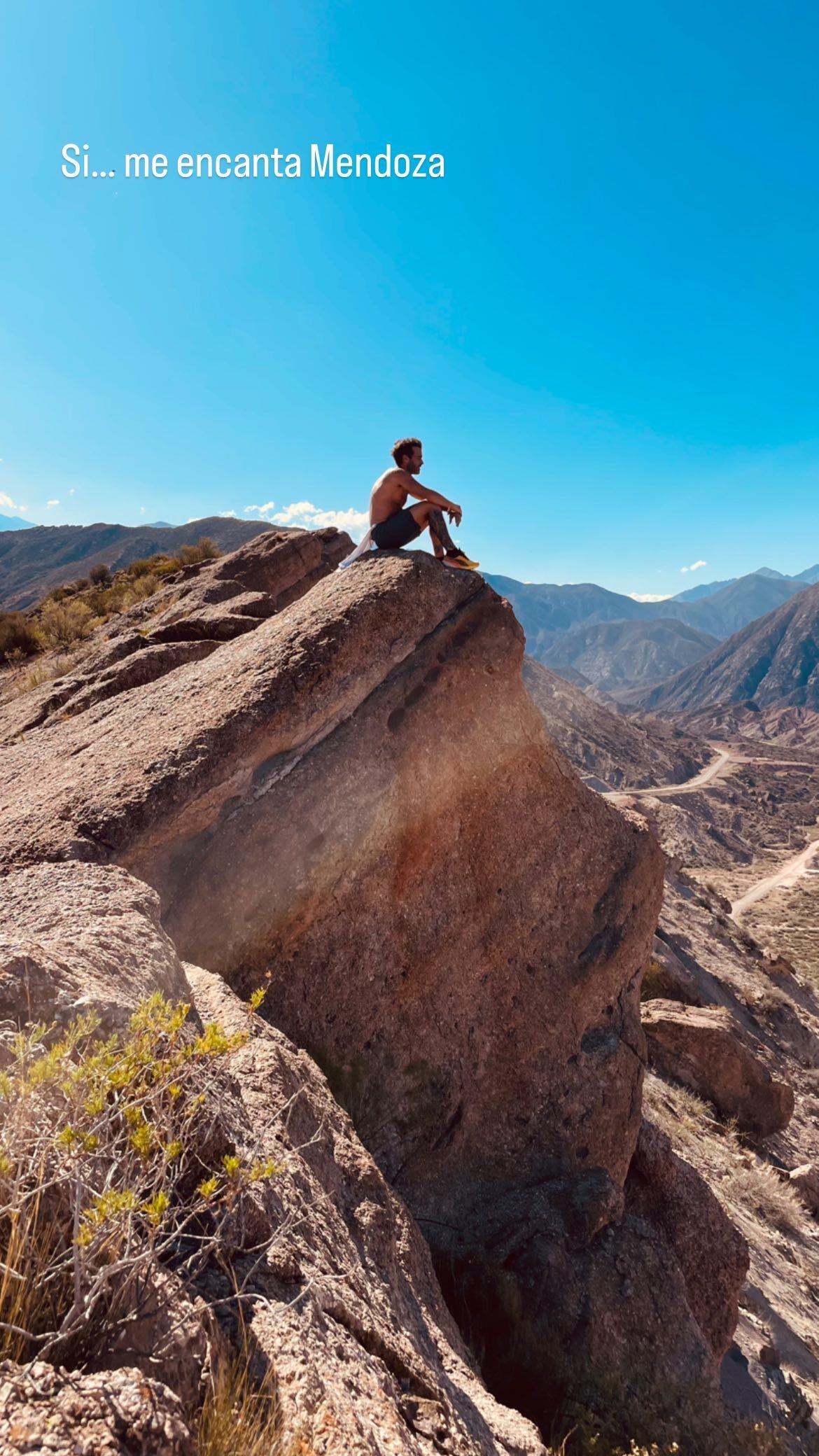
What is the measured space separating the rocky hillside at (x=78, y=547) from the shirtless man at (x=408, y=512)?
64455 mm

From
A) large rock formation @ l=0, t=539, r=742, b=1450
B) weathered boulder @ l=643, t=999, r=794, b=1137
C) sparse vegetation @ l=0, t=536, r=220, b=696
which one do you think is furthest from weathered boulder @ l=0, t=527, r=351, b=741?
weathered boulder @ l=643, t=999, r=794, b=1137

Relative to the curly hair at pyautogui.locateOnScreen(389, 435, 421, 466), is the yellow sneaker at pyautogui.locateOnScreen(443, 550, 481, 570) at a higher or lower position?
lower

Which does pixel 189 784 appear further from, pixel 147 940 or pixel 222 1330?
pixel 222 1330

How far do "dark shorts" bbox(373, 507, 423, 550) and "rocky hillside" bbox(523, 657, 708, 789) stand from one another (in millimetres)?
57776

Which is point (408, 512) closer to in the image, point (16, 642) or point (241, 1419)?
point (241, 1419)

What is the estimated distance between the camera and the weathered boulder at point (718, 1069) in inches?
494

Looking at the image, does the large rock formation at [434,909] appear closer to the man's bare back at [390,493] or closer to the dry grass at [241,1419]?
the man's bare back at [390,493]

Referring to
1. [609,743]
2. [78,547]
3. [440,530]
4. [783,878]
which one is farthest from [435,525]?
[78,547]

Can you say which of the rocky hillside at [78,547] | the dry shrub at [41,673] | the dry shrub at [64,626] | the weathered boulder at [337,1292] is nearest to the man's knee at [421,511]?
the weathered boulder at [337,1292]

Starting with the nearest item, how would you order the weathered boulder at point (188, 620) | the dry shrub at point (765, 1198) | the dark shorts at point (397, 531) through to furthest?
1. the dark shorts at point (397, 531)
2. the weathered boulder at point (188, 620)
3. the dry shrub at point (765, 1198)

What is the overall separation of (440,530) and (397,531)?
1.40 ft

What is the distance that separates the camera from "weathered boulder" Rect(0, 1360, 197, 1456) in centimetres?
136

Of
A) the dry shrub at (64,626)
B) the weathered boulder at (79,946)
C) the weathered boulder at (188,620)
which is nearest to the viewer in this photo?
the weathered boulder at (79,946)

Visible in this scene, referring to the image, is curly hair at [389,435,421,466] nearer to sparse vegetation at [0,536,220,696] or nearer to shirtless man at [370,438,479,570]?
shirtless man at [370,438,479,570]
